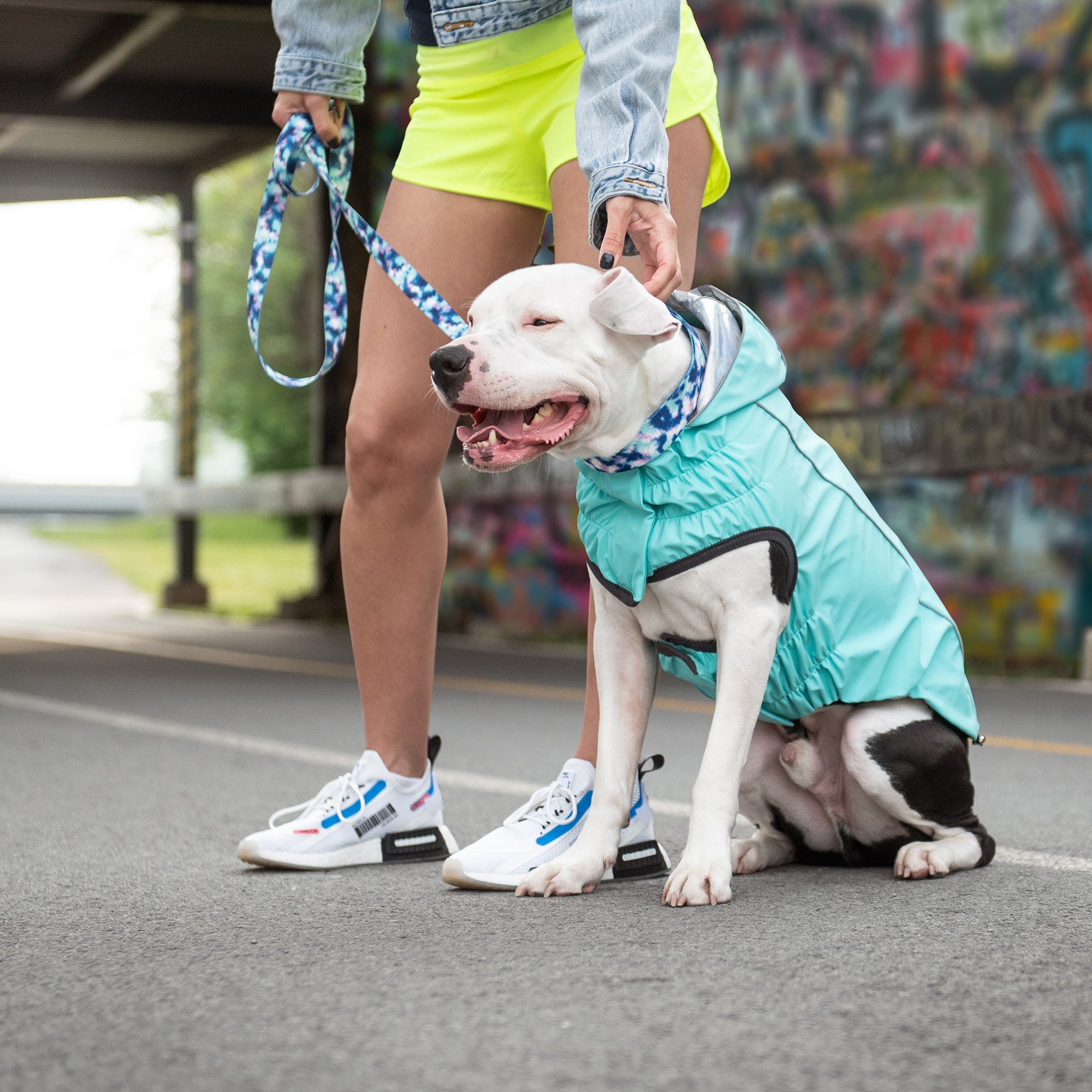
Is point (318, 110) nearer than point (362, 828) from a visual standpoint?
No

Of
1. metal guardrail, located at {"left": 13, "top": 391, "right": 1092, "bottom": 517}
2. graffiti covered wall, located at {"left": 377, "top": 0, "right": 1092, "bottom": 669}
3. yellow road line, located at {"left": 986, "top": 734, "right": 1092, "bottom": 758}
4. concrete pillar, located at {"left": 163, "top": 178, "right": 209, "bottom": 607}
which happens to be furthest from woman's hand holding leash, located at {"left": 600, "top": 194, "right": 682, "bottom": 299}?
concrete pillar, located at {"left": 163, "top": 178, "right": 209, "bottom": 607}

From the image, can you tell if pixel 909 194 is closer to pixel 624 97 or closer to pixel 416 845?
pixel 624 97

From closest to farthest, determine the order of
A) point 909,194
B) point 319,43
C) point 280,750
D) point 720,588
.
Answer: point 720,588, point 319,43, point 280,750, point 909,194

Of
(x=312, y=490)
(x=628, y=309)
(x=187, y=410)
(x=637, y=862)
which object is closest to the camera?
(x=628, y=309)

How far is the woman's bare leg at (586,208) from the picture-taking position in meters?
2.95

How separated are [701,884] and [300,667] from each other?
7.07 m

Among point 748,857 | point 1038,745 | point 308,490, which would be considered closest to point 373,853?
point 748,857

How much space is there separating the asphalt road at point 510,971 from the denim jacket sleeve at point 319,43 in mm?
1757

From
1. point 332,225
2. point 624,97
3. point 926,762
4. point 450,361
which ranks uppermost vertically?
point 624,97

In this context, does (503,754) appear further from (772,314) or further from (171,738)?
(772,314)

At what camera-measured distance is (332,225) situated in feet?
11.1

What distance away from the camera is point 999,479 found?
9.02 m

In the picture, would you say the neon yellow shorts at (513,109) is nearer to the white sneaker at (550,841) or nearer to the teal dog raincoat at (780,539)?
the teal dog raincoat at (780,539)

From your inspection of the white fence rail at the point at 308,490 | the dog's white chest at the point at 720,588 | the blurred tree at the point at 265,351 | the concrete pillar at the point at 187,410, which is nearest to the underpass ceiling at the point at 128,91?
the concrete pillar at the point at 187,410
